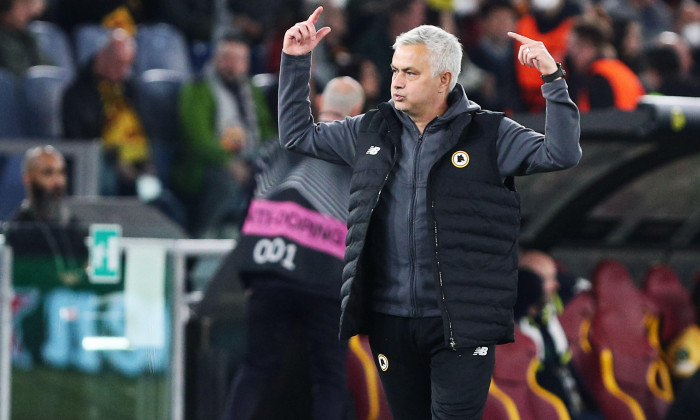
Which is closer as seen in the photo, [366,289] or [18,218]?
[366,289]

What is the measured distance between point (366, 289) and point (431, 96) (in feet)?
2.02

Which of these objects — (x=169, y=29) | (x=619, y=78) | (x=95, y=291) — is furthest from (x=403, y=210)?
(x=169, y=29)

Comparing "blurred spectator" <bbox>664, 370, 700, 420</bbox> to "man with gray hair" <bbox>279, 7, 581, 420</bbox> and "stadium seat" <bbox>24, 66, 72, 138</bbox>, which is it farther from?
"stadium seat" <bbox>24, 66, 72, 138</bbox>

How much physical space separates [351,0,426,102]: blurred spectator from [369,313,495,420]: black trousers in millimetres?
6605

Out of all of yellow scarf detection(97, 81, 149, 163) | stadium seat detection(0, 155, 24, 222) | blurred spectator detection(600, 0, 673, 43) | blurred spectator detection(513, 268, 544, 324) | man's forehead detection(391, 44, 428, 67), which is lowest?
blurred spectator detection(513, 268, 544, 324)

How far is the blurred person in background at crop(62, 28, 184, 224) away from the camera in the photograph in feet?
27.2

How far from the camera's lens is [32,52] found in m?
9.30

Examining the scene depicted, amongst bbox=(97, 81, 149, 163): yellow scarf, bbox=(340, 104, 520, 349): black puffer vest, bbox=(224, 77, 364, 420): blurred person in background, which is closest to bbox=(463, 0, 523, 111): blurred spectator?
bbox=(97, 81, 149, 163): yellow scarf

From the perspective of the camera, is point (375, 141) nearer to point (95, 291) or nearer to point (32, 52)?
point (95, 291)

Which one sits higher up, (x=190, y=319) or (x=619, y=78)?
(x=619, y=78)

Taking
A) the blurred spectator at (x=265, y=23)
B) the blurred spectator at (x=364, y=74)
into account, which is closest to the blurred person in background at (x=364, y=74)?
the blurred spectator at (x=364, y=74)

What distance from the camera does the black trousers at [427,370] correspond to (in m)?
3.86

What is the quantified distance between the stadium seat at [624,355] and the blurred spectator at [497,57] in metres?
3.11

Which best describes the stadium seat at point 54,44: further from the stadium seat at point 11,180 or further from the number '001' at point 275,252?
the number '001' at point 275,252
